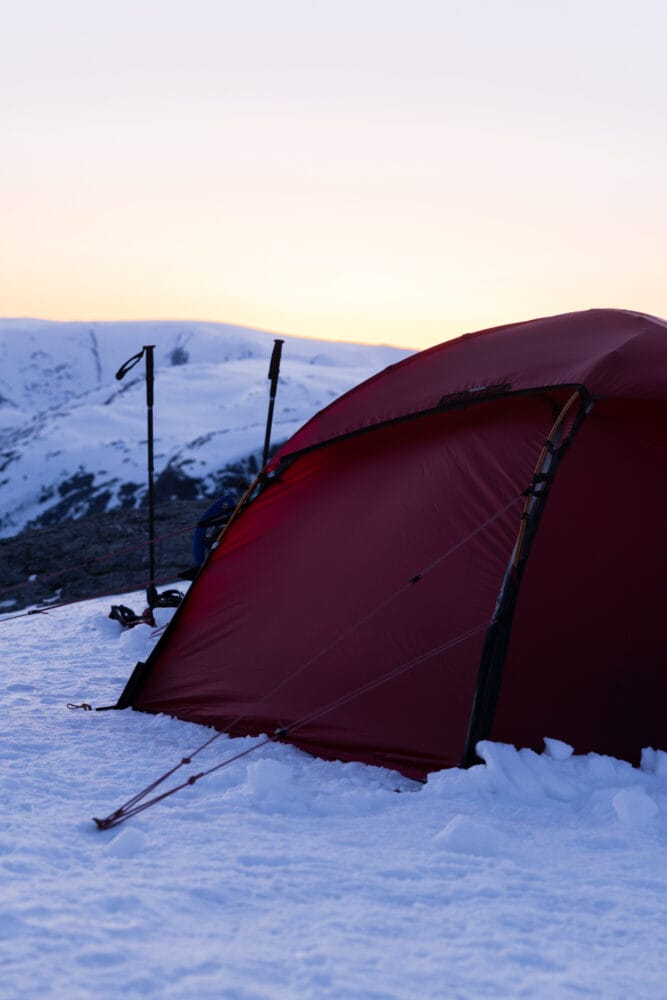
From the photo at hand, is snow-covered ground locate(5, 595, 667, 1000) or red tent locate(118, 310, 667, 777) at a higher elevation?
red tent locate(118, 310, 667, 777)

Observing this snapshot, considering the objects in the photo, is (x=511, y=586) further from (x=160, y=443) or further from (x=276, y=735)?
(x=160, y=443)

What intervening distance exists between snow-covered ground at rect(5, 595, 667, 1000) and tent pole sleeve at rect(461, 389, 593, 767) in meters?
0.16

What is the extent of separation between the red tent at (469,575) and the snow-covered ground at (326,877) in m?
0.27

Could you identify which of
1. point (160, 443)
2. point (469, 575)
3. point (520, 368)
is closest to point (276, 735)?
point (469, 575)

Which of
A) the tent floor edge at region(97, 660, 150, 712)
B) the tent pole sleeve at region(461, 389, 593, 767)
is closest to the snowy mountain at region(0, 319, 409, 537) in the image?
the tent floor edge at region(97, 660, 150, 712)

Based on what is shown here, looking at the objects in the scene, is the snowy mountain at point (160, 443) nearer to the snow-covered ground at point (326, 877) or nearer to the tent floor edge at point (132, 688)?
the tent floor edge at point (132, 688)

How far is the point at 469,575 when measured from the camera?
5574mm

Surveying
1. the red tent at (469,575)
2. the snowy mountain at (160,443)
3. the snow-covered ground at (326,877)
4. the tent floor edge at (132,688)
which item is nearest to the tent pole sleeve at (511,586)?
the red tent at (469,575)

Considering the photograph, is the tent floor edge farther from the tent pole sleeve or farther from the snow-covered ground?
the tent pole sleeve

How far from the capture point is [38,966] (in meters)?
3.29

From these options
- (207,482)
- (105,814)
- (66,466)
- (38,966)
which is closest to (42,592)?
(105,814)

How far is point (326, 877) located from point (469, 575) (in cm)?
197

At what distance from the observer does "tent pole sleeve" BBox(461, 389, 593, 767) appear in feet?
16.9

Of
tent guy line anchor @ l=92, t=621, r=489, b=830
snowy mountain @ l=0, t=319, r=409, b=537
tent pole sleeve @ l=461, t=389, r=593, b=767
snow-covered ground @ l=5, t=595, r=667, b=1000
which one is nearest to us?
snow-covered ground @ l=5, t=595, r=667, b=1000
